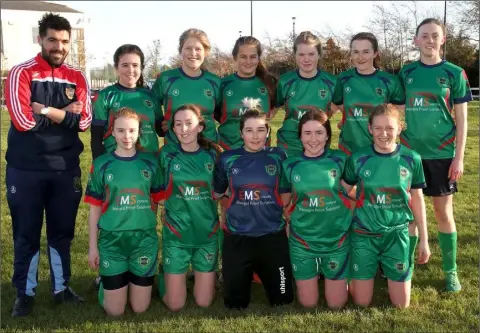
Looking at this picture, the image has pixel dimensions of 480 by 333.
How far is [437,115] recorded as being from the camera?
4.62m

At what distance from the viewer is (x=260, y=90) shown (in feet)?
16.5

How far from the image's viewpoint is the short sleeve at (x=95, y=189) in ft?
14.0

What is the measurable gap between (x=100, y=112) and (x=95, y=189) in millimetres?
755

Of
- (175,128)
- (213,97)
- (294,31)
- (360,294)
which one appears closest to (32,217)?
(175,128)

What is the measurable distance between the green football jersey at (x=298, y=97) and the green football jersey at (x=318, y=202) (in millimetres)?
474

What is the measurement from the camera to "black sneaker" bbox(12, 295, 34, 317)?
4332 millimetres

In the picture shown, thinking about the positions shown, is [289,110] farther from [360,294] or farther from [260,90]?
[360,294]

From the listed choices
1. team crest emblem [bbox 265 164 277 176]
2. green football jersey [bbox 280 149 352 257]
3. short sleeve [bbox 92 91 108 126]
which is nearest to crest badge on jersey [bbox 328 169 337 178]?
green football jersey [bbox 280 149 352 257]

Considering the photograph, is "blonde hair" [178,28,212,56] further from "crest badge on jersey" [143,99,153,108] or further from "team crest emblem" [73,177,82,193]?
"team crest emblem" [73,177,82,193]

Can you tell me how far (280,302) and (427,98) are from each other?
88.0 inches

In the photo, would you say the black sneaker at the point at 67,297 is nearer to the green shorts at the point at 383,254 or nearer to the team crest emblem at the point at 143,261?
the team crest emblem at the point at 143,261

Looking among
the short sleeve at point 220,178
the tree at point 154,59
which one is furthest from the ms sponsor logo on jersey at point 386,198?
the tree at point 154,59

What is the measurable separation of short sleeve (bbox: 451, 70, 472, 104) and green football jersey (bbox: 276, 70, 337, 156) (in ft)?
3.50

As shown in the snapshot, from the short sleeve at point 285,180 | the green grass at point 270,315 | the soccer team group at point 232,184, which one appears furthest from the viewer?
the short sleeve at point 285,180
